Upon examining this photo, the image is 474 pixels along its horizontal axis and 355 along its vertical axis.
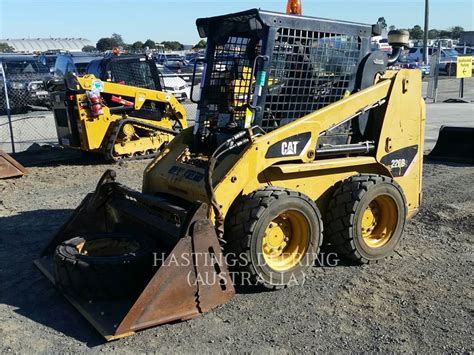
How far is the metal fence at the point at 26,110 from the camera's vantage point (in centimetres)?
1223

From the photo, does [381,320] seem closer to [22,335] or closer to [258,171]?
[258,171]

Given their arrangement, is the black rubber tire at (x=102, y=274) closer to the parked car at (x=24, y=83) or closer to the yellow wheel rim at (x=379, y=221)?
the yellow wheel rim at (x=379, y=221)

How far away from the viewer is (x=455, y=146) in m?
9.98

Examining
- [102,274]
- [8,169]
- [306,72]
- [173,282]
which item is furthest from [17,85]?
[173,282]

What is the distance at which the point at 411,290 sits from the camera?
4.50 meters

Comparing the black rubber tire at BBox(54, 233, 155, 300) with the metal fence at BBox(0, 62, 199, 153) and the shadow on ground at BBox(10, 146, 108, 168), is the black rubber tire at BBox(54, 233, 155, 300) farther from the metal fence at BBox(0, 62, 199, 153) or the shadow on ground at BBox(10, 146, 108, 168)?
the metal fence at BBox(0, 62, 199, 153)

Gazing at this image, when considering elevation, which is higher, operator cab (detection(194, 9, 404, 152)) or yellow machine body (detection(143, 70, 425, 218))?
operator cab (detection(194, 9, 404, 152))

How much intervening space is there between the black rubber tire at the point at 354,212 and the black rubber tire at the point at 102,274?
5.60 feet

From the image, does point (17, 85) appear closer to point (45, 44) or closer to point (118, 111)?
point (118, 111)

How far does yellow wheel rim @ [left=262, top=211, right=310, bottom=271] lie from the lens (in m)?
4.46

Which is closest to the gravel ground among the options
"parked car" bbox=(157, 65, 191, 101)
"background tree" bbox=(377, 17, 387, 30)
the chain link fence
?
"background tree" bbox=(377, 17, 387, 30)

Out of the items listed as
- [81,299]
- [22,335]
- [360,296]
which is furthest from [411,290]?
[22,335]

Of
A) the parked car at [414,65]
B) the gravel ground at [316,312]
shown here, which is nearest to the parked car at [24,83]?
the parked car at [414,65]

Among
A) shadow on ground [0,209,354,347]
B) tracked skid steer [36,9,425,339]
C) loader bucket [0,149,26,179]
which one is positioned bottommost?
shadow on ground [0,209,354,347]
